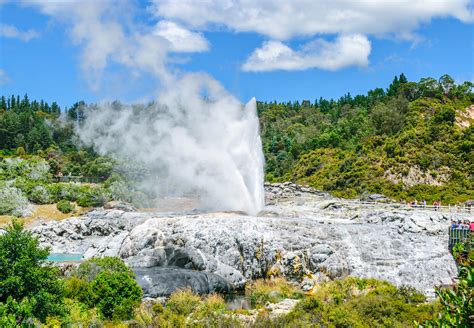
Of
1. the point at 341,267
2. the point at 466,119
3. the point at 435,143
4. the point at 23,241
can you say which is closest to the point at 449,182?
the point at 435,143

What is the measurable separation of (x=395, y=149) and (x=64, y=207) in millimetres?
40496

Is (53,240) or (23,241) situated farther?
(53,240)

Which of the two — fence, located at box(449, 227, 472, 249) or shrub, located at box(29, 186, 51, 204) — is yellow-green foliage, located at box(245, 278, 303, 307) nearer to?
fence, located at box(449, 227, 472, 249)

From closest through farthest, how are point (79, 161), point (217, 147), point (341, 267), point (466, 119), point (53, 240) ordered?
point (341, 267)
point (53, 240)
point (217, 147)
point (466, 119)
point (79, 161)

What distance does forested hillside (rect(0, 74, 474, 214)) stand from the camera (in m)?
59.8

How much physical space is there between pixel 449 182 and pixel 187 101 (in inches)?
1199

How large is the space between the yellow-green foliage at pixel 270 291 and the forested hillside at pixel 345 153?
1283 inches

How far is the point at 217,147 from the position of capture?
42594 mm

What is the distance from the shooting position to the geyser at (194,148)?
39656 mm

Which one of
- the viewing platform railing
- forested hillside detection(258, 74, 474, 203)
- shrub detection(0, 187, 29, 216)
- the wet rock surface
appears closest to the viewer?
the wet rock surface

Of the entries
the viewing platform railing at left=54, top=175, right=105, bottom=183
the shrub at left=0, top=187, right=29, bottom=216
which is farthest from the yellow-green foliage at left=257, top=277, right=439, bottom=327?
the viewing platform railing at left=54, top=175, right=105, bottom=183

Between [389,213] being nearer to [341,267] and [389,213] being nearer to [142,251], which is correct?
[341,267]

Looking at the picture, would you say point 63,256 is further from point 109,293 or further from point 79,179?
point 79,179

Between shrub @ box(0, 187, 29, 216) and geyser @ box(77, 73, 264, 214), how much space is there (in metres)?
15.7
